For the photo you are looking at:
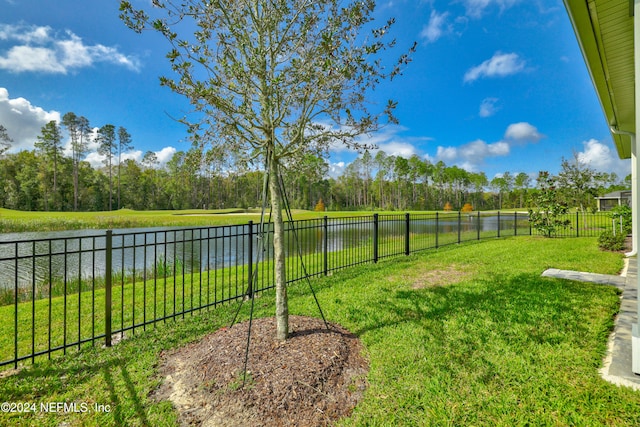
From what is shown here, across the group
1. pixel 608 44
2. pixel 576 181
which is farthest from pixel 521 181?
pixel 608 44

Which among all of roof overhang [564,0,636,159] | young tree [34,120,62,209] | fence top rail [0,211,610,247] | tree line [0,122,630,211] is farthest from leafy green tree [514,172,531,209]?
young tree [34,120,62,209]

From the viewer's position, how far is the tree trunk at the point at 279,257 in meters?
2.94

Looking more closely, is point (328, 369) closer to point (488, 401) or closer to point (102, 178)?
point (488, 401)

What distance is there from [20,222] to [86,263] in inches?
594

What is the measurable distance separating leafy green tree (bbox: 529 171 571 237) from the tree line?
1389mm

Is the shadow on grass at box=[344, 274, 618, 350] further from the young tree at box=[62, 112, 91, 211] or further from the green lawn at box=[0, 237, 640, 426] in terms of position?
the young tree at box=[62, 112, 91, 211]

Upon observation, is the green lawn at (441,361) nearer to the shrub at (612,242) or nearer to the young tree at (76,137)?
the shrub at (612,242)

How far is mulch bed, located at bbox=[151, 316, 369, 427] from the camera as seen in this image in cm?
203

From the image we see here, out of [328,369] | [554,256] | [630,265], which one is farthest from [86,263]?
[630,265]

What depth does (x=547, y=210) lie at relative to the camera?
1172 cm

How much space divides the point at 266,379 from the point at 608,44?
5648 mm

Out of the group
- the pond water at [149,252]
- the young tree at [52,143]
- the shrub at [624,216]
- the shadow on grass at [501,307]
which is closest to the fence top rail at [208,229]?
the pond water at [149,252]

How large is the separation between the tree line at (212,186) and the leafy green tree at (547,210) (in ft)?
4.56

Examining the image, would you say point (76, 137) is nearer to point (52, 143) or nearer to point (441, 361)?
point (52, 143)
